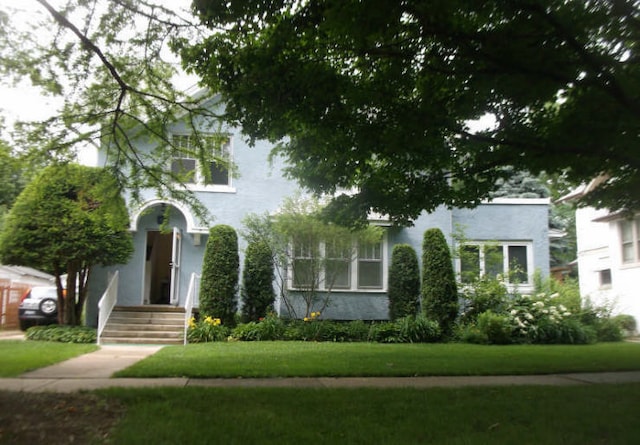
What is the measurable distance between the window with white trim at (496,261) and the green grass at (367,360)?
11.4ft

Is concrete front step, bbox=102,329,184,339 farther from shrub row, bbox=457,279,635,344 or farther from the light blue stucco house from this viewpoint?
shrub row, bbox=457,279,635,344

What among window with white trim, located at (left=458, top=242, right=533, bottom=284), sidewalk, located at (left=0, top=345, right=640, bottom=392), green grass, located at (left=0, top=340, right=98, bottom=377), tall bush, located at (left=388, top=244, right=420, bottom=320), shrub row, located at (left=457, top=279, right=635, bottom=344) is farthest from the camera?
window with white trim, located at (left=458, top=242, right=533, bottom=284)

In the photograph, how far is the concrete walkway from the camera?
631 cm

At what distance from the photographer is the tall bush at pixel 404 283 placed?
1319 centimetres

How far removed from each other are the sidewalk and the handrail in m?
3.43

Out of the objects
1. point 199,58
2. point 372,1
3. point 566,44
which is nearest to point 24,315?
point 199,58

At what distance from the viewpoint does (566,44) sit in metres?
5.45

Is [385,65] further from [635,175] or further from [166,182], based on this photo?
[166,182]

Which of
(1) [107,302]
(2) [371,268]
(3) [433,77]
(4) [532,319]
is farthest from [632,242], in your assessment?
(1) [107,302]

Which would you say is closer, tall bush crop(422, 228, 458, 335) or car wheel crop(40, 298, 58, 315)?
tall bush crop(422, 228, 458, 335)

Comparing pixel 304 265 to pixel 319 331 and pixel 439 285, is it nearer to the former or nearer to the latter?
pixel 319 331

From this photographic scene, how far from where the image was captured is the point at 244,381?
6.64 m

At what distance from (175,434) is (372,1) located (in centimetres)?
422

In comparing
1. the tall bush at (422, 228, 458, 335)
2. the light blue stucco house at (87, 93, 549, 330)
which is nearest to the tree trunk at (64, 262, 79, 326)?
the light blue stucco house at (87, 93, 549, 330)
